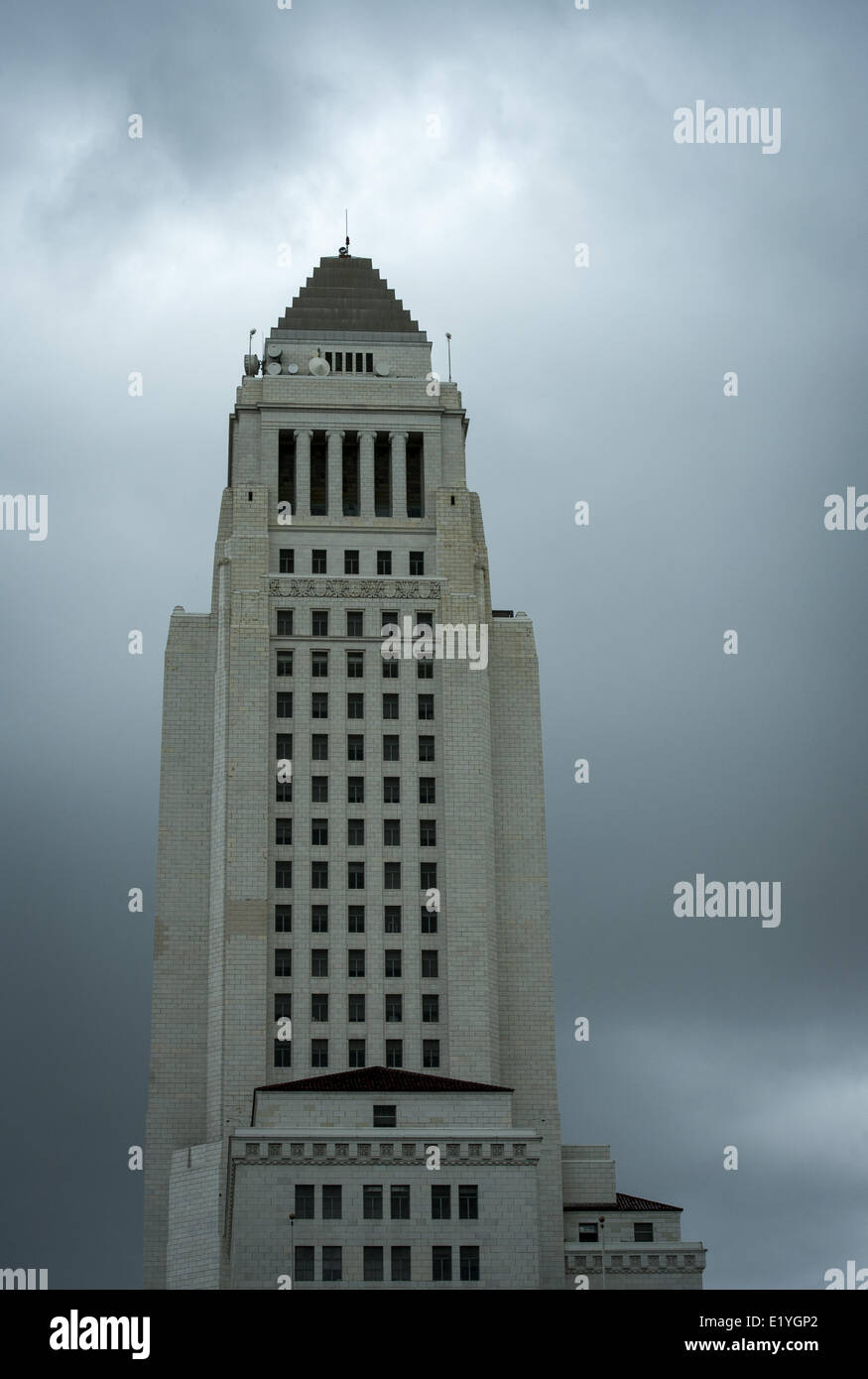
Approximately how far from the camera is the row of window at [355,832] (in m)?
102

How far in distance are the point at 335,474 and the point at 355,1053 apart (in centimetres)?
3163

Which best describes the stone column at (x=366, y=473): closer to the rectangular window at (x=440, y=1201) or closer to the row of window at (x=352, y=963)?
the row of window at (x=352, y=963)

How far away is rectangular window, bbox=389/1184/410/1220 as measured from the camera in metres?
82.9

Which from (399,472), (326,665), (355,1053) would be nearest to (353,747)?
(326,665)

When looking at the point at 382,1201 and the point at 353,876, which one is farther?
the point at 353,876

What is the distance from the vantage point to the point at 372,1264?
8206 centimetres

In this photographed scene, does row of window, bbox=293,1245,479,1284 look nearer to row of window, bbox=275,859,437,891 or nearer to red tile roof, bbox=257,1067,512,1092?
red tile roof, bbox=257,1067,512,1092

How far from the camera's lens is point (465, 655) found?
106 meters

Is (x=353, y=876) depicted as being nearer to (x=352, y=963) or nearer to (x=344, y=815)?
(x=344, y=815)

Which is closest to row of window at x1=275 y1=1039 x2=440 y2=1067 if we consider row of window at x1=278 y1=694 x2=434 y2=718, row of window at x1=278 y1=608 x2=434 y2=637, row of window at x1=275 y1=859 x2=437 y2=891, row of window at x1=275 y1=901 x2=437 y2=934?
row of window at x1=275 y1=901 x2=437 y2=934

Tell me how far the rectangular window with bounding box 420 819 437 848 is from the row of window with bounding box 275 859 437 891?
1.06 m
